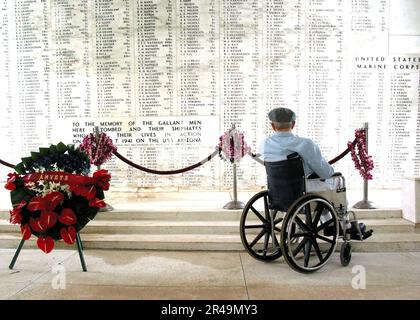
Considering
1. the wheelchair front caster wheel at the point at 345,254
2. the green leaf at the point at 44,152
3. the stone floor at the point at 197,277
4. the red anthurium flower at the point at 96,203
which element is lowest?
the stone floor at the point at 197,277

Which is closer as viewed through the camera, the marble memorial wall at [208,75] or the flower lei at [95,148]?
the flower lei at [95,148]

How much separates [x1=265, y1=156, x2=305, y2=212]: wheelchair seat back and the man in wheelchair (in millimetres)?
68

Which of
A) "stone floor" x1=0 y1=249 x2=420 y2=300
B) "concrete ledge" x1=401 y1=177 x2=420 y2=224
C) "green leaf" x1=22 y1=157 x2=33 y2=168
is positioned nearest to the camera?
"stone floor" x1=0 y1=249 x2=420 y2=300

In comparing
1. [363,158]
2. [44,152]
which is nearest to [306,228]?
[363,158]

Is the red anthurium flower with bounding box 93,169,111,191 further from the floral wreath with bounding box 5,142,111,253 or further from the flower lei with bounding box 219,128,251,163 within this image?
the flower lei with bounding box 219,128,251,163

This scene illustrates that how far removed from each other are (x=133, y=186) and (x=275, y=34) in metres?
2.99

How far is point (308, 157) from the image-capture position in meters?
2.94

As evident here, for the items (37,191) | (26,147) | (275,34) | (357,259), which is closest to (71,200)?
(37,191)

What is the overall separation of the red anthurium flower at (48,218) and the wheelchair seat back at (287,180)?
1.69 m

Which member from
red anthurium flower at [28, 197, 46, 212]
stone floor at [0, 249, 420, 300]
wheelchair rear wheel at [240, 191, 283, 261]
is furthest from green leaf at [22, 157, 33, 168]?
wheelchair rear wheel at [240, 191, 283, 261]

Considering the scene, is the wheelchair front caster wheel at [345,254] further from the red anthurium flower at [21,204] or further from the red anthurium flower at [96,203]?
the red anthurium flower at [21,204]

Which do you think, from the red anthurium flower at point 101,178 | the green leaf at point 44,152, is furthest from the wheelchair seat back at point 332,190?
the green leaf at point 44,152

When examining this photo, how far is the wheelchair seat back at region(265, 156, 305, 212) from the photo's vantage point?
288cm

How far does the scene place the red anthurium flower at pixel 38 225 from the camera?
2887 mm
